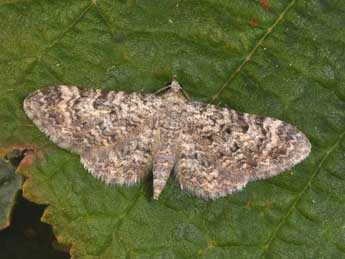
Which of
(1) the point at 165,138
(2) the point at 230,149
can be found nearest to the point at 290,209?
(2) the point at 230,149

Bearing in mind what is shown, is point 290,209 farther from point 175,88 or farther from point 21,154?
point 21,154

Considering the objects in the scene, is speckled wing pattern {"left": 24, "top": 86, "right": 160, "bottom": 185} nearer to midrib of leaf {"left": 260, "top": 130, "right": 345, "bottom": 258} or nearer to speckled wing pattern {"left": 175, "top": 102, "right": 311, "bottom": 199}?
speckled wing pattern {"left": 175, "top": 102, "right": 311, "bottom": 199}


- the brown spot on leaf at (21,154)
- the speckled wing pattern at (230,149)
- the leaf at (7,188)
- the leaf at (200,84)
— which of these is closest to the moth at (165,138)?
the speckled wing pattern at (230,149)

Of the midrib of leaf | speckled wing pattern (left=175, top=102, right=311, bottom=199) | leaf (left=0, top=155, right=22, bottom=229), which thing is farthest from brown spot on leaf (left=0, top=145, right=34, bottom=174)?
the midrib of leaf

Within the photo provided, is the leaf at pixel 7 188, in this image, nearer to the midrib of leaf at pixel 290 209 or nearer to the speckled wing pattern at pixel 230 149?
the speckled wing pattern at pixel 230 149

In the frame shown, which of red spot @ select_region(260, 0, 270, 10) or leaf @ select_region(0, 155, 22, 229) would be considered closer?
red spot @ select_region(260, 0, 270, 10)

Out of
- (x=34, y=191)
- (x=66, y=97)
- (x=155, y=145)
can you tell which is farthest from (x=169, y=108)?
(x=34, y=191)

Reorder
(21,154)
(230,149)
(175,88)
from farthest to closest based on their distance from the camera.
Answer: (230,149), (175,88), (21,154)
